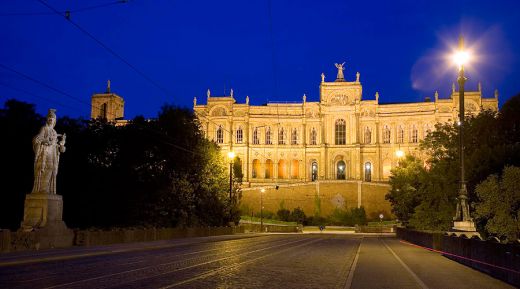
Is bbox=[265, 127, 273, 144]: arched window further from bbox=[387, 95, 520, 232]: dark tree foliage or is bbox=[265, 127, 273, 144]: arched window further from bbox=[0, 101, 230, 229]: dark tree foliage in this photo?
bbox=[387, 95, 520, 232]: dark tree foliage

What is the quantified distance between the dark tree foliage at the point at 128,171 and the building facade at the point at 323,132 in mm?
48535

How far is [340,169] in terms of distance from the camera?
103 meters

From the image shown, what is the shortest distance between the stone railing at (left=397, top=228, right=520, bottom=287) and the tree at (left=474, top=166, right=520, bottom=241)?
6.82ft

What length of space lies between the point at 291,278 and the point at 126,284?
168 inches

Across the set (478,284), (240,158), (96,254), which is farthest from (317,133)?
(478,284)

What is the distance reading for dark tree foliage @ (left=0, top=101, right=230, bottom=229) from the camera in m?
42.2

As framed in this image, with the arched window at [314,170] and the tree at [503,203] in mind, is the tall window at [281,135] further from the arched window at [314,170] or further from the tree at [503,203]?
the tree at [503,203]

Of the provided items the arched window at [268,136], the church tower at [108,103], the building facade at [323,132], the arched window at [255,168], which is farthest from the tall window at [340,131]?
the church tower at [108,103]

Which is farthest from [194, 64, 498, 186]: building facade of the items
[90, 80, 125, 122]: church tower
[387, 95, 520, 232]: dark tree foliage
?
[387, 95, 520, 232]: dark tree foliage

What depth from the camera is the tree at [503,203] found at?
23.6m

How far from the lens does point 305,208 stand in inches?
→ 3738

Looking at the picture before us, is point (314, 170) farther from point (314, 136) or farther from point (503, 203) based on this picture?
point (503, 203)

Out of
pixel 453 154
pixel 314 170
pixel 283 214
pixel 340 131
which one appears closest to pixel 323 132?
pixel 340 131

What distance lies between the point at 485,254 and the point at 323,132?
85709mm
